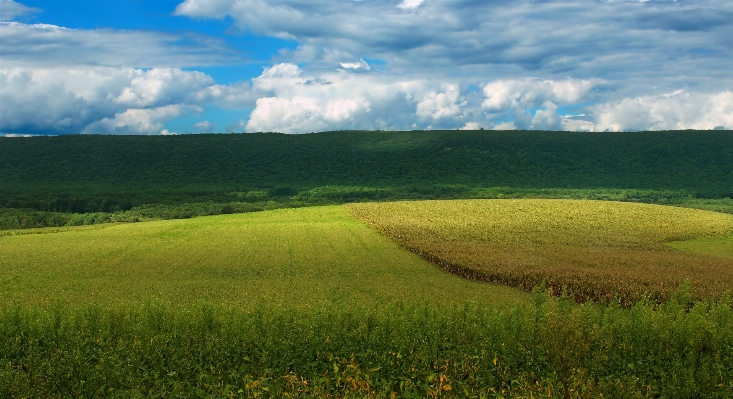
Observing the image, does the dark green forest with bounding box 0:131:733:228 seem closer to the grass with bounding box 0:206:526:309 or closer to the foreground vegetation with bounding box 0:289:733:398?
the grass with bounding box 0:206:526:309

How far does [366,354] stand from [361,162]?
123 meters

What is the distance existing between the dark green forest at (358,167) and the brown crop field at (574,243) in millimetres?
29220

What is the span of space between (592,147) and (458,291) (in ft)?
A: 412

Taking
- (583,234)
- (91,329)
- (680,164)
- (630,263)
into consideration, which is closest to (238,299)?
(91,329)

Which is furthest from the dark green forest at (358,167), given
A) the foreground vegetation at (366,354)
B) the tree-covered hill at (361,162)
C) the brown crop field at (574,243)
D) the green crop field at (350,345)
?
the foreground vegetation at (366,354)

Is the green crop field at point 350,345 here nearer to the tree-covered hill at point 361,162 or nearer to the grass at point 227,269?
the grass at point 227,269

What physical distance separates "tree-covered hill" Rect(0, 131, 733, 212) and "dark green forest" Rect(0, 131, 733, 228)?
0.24 meters

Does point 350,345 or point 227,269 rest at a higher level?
point 350,345

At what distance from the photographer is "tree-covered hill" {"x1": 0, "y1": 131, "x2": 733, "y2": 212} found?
114 metres

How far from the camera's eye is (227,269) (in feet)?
106

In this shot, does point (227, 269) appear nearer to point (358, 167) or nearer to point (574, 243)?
point (574, 243)

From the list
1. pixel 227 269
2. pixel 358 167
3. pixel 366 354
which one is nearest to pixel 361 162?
pixel 358 167

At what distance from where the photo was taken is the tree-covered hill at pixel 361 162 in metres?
114

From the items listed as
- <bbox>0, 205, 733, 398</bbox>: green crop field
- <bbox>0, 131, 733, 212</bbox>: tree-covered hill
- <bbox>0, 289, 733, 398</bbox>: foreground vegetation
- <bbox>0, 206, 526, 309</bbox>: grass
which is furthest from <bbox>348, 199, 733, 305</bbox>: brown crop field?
<bbox>0, 131, 733, 212</bbox>: tree-covered hill
